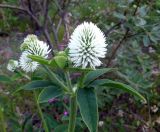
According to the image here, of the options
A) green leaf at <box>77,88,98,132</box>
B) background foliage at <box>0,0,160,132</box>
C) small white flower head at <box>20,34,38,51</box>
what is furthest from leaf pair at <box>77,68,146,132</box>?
background foliage at <box>0,0,160,132</box>

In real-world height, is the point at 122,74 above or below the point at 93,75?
above

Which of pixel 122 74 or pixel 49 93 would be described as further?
pixel 122 74

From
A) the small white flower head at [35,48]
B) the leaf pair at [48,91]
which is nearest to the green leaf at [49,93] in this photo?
the leaf pair at [48,91]

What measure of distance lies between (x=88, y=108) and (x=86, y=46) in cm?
19

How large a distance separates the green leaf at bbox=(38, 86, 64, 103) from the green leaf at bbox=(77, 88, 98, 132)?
83 mm

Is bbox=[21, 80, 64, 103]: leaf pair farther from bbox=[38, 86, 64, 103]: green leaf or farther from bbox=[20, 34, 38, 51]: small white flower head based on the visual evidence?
bbox=[20, 34, 38, 51]: small white flower head

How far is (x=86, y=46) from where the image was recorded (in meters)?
1.32

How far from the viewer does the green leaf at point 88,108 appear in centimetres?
128

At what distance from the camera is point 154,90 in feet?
10.4

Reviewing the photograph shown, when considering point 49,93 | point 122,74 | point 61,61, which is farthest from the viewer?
point 122,74

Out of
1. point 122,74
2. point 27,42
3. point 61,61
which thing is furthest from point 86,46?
point 122,74

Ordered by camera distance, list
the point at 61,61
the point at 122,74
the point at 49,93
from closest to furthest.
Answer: the point at 61,61 → the point at 49,93 → the point at 122,74

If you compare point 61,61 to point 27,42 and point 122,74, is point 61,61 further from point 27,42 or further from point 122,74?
point 122,74

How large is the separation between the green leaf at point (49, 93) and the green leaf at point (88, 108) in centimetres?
8
